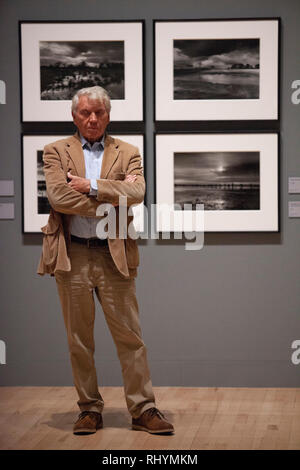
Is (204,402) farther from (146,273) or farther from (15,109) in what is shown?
(15,109)

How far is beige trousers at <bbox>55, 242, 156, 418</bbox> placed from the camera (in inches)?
147

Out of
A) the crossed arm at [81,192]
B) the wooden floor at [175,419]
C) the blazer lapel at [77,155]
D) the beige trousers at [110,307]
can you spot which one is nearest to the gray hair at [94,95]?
the blazer lapel at [77,155]

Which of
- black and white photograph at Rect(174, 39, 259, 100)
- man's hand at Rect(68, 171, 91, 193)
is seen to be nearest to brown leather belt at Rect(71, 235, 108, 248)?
man's hand at Rect(68, 171, 91, 193)

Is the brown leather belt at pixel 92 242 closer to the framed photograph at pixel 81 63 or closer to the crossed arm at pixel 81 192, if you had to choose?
the crossed arm at pixel 81 192

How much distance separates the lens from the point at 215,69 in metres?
4.68

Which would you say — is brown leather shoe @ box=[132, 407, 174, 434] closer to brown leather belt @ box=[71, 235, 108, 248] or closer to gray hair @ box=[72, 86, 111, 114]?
Result: brown leather belt @ box=[71, 235, 108, 248]

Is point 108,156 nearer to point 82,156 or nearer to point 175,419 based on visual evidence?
point 82,156

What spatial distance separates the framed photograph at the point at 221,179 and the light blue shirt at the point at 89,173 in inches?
36.9

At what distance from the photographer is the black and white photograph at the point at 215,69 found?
4.66 metres

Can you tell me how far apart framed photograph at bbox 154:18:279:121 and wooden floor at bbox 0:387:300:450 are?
68.6 inches

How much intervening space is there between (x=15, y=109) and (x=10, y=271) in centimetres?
105

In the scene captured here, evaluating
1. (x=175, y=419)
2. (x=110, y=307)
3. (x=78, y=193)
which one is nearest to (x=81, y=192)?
(x=78, y=193)

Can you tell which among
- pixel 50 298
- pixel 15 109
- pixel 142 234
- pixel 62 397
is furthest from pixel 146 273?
pixel 15 109

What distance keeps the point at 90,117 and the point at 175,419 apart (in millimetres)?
1658
